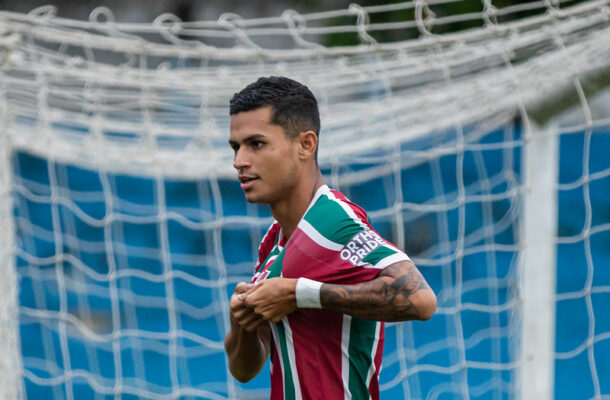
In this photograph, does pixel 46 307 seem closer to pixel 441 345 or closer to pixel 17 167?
pixel 17 167

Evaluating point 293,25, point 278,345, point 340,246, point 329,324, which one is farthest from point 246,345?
point 293,25

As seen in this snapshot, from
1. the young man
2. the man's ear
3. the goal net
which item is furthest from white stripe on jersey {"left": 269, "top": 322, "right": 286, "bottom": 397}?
the goal net

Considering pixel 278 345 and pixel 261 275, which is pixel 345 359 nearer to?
pixel 278 345

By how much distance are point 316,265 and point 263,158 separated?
22 centimetres

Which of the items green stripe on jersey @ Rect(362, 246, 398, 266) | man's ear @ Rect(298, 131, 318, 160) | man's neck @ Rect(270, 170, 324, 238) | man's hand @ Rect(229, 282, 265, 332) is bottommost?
man's hand @ Rect(229, 282, 265, 332)

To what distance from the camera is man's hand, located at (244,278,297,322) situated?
1386 millimetres

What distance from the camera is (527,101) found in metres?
3.00

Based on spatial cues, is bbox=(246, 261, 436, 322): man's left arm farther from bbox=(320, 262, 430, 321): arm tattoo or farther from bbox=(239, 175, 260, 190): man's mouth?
bbox=(239, 175, 260, 190): man's mouth

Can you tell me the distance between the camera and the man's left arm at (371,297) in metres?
1.34

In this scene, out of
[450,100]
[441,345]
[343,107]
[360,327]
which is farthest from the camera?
[441,345]

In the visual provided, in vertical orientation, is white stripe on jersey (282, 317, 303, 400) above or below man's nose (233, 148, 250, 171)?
below

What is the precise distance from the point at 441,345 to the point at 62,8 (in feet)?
19.6

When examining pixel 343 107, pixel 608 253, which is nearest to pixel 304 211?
pixel 343 107

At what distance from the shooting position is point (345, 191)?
15.4ft
